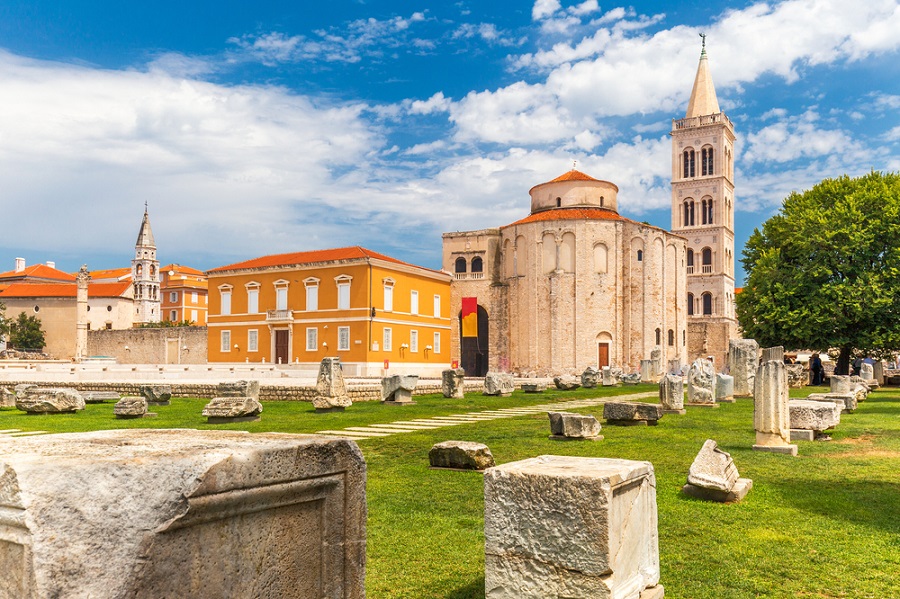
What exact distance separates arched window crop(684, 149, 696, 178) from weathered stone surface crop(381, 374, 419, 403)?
59029 millimetres

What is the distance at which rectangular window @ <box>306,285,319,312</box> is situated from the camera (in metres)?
40.9

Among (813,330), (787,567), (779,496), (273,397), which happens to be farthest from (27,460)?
(813,330)

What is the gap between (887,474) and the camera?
8.19m

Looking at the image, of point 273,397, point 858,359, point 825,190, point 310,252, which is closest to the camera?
point 273,397

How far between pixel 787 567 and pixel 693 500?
77.0 inches

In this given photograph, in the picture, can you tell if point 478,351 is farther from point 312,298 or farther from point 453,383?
point 453,383

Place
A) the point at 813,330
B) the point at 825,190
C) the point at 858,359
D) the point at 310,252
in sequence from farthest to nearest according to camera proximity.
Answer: the point at 310,252 → the point at 858,359 → the point at 825,190 → the point at 813,330

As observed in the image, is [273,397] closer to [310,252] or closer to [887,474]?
[887,474]

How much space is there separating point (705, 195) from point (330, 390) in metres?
61.5

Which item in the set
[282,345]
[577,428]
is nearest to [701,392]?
[577,428]

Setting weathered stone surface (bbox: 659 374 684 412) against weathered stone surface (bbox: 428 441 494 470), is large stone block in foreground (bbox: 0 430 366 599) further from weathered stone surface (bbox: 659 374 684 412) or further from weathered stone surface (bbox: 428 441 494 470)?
weathered stone surface (bbox: 659 374 684 412)

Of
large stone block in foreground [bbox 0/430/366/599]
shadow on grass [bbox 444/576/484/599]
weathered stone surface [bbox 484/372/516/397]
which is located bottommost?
weathered stone surface [bbox 484/372/516/397]

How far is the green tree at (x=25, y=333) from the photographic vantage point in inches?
2490

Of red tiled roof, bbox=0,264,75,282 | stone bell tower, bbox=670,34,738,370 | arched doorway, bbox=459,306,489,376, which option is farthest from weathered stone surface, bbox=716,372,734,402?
red tiled roof, bbox=0,264,75,282
